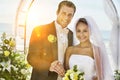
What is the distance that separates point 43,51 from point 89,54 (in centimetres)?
39

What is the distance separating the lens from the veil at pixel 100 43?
3031 mm

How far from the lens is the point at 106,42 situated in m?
3.15

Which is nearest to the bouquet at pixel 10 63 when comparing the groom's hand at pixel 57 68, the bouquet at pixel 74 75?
the groom's hand at pixel 57 68

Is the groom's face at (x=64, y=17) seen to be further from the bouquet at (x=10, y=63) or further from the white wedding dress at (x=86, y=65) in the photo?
the bouquet at (x=10, y=63)

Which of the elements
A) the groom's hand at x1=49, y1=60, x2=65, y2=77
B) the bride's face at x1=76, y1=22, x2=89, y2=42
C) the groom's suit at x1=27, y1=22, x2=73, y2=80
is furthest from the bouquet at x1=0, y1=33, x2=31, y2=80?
the bride's face at x1=76, y1=22, x2=89, y2=42

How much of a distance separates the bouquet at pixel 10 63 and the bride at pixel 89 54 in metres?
0.38

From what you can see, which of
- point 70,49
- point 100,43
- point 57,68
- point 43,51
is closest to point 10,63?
point 43,51

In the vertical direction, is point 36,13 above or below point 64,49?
above

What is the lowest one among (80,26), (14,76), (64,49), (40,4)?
(14,76)

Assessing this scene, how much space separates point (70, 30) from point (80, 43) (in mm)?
142

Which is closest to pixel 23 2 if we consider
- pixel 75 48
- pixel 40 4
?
pixel 40 4

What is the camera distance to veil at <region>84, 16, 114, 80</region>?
3.03 m

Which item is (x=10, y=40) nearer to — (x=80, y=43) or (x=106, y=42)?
(x=80, y=43)

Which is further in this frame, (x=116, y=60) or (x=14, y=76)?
(x=116, y=60)
